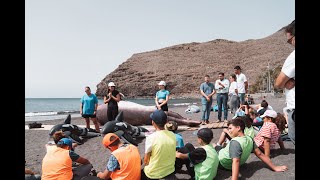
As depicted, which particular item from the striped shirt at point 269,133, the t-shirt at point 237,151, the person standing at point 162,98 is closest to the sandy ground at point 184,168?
the t-shirt at point 237,151

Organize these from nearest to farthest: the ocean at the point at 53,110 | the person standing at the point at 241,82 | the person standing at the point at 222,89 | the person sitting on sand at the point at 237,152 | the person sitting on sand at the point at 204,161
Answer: the person sitting on sand at the point at 237,152 < the person sitting on sand at the point at 204,161 < the person standing at the point at 241,82 < the person standing at the point at 222,89 < the ocean at the point at 53,110

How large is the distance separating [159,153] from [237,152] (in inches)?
61.1

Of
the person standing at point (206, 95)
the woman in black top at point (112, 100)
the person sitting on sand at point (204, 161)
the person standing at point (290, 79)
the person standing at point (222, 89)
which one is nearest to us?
the person standing at point (290, 79)

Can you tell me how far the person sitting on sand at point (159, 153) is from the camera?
6648mm

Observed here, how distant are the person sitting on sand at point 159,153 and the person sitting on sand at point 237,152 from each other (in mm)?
1177

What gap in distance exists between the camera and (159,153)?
6.63m

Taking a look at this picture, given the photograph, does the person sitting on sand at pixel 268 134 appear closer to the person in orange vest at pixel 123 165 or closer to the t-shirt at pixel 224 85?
the person in orange vest at pixel 123 165

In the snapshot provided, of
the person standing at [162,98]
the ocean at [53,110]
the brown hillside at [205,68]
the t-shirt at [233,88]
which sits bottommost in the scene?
the ocean at [53,110]

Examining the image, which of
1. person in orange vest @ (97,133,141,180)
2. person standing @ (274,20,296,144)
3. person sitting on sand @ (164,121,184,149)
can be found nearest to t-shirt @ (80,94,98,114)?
person sitting on sand @ (164,121,184,149)

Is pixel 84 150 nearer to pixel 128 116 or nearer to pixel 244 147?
pixel 128 116

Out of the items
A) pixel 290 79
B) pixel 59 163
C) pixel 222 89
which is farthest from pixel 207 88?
pixel 290 79

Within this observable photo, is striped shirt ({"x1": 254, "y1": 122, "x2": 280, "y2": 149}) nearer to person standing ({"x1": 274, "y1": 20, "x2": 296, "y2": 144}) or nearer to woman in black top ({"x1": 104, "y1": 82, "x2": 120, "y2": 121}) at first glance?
person standing ({"x1": 274, "y1": 20, "x2": 296, "y2": 144})

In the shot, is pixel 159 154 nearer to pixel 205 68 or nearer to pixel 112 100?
pixel 112 100
